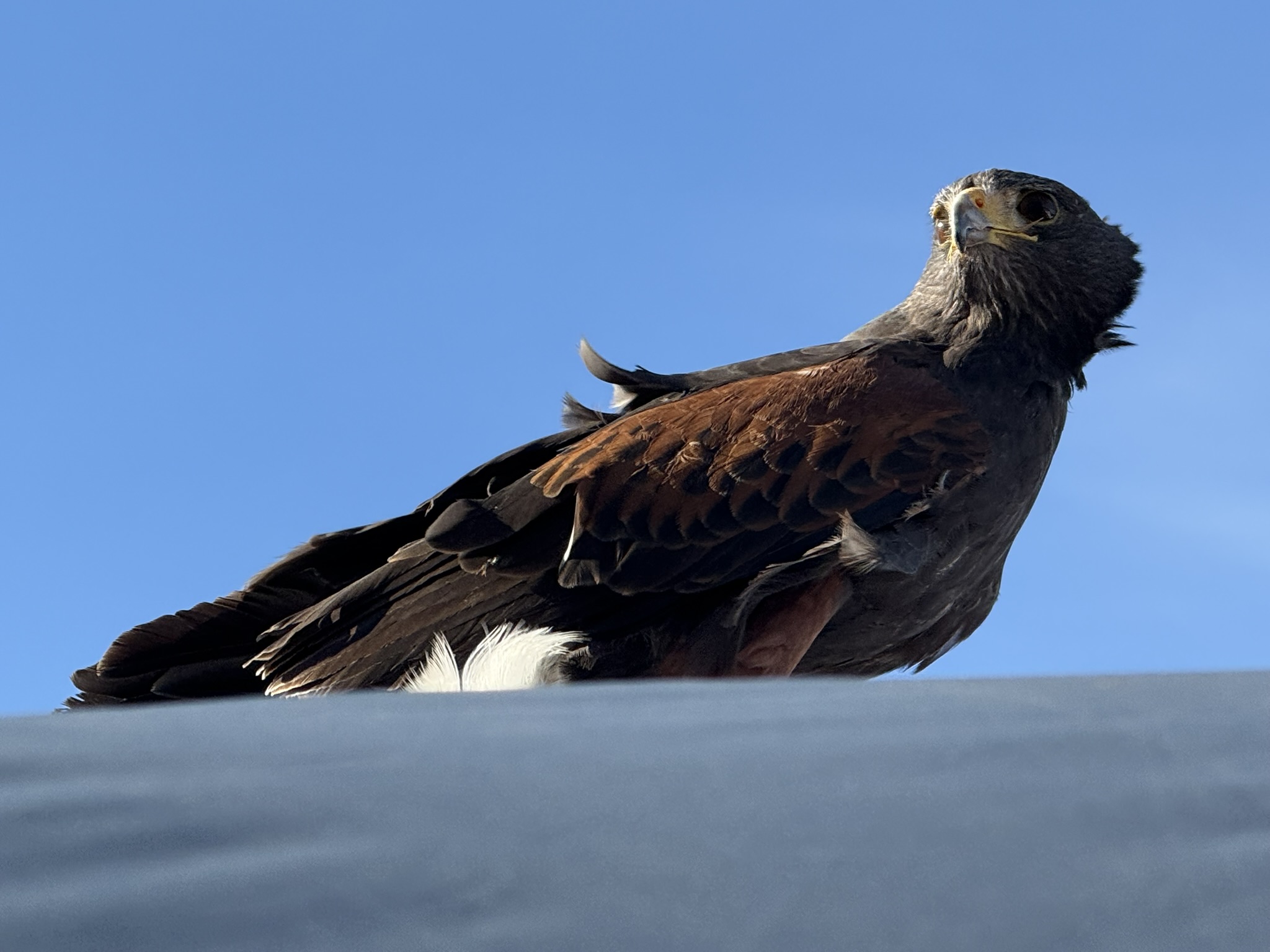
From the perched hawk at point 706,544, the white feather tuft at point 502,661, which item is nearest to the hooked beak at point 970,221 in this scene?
the perched hawk at point 706,544

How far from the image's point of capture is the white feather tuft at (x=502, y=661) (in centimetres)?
423

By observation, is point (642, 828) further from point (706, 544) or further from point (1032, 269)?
point (1032, 269)

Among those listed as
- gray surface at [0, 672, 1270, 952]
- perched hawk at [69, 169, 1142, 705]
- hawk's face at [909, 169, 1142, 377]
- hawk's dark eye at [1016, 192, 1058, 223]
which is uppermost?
hawk's dark eye at [1016, 192, 1058, 223]

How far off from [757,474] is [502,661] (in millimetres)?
1126

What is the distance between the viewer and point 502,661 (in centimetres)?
428

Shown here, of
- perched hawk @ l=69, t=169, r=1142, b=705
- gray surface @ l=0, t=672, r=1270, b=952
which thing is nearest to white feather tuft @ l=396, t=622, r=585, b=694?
perched hawk @ l=69, t=169, r=1142, b=705

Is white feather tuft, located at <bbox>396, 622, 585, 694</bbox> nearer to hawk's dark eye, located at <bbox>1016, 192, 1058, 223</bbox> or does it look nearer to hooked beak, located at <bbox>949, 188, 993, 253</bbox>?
hooked beak, located at <bbox>949, 188, 993, 253</bbox>

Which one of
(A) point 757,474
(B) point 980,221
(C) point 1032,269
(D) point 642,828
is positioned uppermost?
(B) point 980,221

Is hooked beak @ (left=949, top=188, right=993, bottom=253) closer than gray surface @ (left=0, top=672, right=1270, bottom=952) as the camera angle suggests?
No

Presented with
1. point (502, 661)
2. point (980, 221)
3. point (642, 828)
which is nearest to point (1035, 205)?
point (980, 221)

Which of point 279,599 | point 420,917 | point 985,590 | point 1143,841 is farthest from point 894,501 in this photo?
point 420,917

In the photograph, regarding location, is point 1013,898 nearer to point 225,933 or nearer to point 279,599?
point 225,933

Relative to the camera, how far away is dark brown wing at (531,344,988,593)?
172 inches

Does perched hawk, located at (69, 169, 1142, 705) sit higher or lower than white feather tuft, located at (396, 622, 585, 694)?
higher
